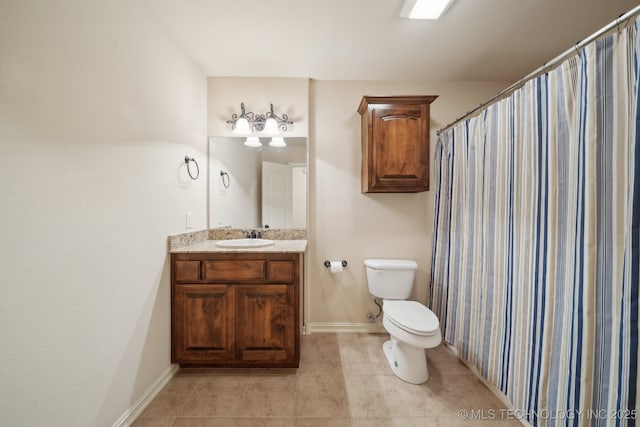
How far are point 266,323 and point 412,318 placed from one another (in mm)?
1013

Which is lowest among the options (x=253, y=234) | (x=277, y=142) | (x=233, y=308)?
(x=233, y=308)

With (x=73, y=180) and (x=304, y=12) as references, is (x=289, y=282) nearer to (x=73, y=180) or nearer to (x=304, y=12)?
(x=73, y=180)

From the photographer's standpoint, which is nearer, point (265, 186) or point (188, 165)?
point (188, 165)

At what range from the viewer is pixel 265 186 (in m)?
2.28

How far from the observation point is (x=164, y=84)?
1597mm

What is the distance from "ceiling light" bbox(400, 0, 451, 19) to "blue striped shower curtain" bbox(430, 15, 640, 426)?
67cm

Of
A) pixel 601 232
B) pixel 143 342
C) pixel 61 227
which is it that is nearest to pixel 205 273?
pixel 143 342

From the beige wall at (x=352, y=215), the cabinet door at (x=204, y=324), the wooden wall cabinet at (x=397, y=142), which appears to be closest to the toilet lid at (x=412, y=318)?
the beige wall at (x=352, y=215)

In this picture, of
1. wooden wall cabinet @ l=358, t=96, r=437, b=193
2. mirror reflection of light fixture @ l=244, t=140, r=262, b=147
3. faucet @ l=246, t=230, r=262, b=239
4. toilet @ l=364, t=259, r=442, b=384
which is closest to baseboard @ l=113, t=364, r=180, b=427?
faucet @ l=246, t=230, r=262, b=239

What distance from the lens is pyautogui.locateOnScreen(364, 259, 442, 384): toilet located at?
155cm

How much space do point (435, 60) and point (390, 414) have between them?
255 centimetres

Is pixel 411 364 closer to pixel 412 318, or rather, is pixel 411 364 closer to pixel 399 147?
pixel 412 318

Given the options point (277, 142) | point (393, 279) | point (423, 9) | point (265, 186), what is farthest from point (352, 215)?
point (423, 9)

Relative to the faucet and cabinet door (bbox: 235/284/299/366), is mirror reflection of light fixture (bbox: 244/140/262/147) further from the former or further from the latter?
cabinet door (bbox: 235/284/299/366)
